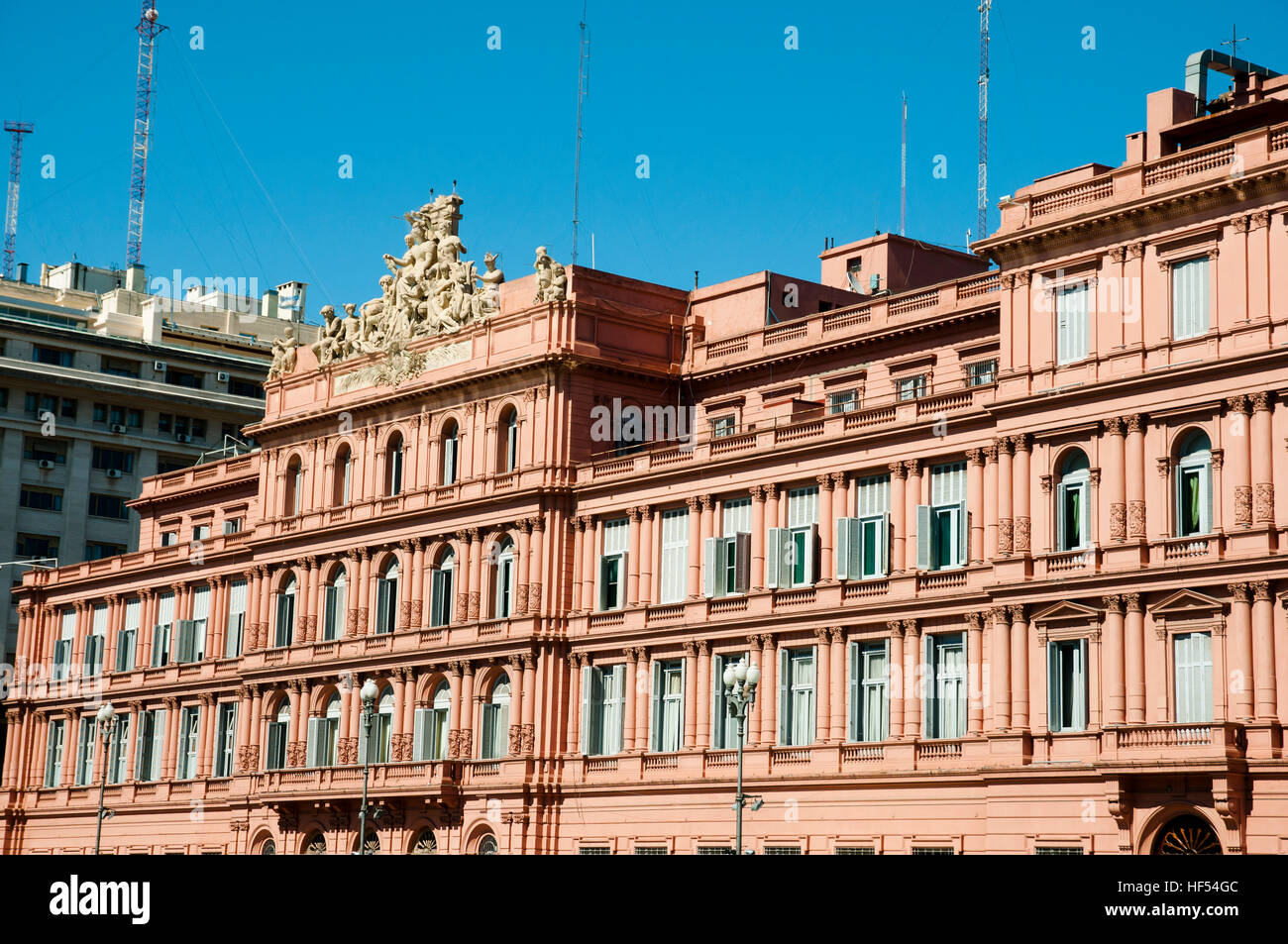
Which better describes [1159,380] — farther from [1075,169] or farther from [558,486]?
[558,486]

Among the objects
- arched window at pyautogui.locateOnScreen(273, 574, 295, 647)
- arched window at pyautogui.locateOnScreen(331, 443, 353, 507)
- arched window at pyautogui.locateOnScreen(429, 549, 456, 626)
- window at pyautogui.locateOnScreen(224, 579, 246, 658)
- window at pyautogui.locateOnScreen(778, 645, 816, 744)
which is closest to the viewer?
window at pyautogui.locateOnScreen(778, 645, 816, 744)

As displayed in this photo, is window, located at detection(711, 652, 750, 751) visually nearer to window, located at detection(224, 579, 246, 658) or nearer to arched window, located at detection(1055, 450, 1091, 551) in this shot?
arched window, located at detection(1055, 450, 1091, 551)

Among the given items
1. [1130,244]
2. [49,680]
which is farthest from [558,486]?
[49,680]

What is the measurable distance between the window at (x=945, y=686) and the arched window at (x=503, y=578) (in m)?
17.2

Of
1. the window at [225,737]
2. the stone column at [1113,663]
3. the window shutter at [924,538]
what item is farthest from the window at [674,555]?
the window at [225,737]

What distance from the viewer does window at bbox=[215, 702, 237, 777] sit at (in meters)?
77.7

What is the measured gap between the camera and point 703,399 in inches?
2621

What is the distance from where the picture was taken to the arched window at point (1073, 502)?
49.4 m

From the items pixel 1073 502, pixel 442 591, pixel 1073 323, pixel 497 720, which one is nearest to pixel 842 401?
pixel 1073 323

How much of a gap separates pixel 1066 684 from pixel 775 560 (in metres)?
11.3

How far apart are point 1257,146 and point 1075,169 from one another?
5384 mm

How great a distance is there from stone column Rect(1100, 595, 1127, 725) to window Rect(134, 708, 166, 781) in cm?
4569

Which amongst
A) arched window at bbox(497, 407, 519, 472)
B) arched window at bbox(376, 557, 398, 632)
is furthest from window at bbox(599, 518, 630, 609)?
arched window at bbox(376, 557, 398, 632)

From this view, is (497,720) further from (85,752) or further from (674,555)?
(85,752)
